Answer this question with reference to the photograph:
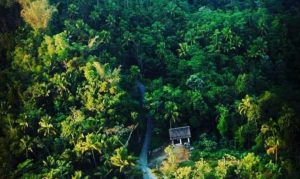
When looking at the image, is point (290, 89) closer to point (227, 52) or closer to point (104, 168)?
point (227, 52)

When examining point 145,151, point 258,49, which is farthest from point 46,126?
point 258,49

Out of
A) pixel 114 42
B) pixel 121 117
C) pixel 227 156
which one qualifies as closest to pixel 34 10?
pixel 114 42

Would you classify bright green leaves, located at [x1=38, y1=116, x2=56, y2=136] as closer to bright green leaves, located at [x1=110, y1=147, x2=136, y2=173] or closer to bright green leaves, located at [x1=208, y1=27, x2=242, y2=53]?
bright green leaves, located at [x1=110, y1=147, x2=136, y2=173]

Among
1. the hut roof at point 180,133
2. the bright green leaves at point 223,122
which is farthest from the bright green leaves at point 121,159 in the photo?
the bright green leaves at point 223,122

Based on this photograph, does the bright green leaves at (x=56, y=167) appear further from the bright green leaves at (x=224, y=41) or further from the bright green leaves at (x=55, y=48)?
the bright green leaves at (x=224, y=41)

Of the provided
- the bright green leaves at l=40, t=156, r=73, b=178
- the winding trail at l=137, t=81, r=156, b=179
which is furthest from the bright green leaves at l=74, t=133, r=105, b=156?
the winding trail at l=137, t=81, r=156, b=179
